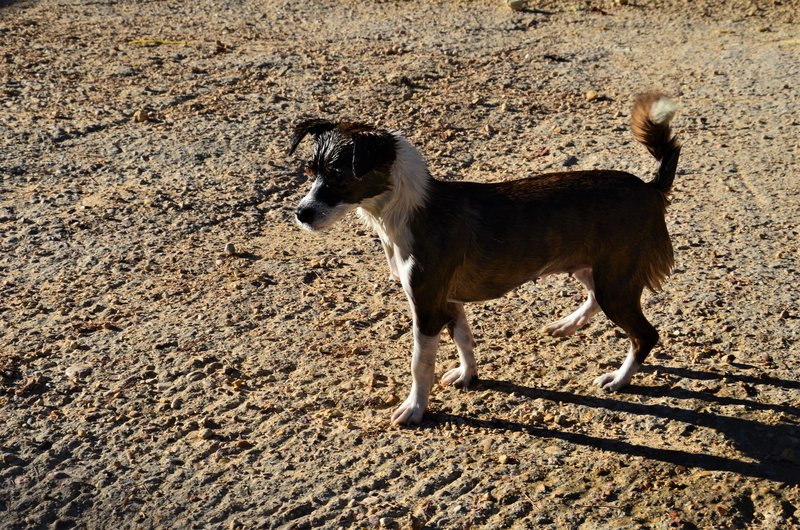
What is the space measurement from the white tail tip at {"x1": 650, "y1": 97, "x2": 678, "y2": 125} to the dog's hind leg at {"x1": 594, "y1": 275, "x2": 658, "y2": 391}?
33.4 inches

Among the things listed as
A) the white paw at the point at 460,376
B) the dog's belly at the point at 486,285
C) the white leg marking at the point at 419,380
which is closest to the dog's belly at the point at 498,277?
the dog's belly at the point at 486,285

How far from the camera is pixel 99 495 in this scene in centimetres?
492

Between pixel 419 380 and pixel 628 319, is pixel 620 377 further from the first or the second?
pixel 419 380

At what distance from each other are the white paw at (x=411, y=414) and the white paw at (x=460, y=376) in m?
0.41

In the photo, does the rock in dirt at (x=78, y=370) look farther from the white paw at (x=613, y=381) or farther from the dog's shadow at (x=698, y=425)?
the white paw at (x=613, y=381)

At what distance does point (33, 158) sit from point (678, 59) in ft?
21.4

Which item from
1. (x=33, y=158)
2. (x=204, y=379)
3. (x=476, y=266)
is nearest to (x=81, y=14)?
(x=33, y=158)

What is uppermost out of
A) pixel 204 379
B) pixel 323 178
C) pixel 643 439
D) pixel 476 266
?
pixel 323 178

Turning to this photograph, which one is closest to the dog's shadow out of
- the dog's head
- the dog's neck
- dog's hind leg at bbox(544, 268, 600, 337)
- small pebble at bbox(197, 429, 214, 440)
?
dog's hind leg at bbox(544, 268, 600, 337)

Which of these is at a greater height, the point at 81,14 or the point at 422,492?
the point at 81,14

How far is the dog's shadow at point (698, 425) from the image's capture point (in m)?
4.99

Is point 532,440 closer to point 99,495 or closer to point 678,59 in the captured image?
point 99,495

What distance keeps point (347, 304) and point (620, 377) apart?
185 cm

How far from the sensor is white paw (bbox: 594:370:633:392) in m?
5.65
